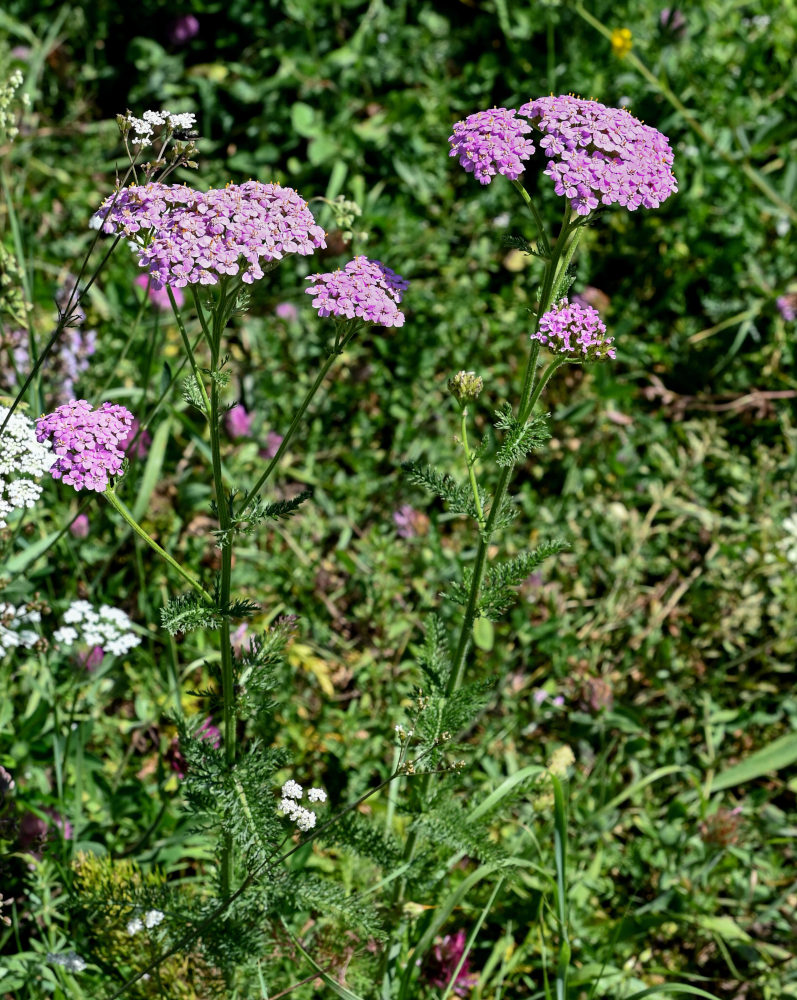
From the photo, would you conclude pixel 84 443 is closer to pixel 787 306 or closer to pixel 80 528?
pixel 80 528

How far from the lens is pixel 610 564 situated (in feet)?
11.3

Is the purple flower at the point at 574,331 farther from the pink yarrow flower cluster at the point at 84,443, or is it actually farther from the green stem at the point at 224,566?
the pink yarrow flower cluster at the point at 84,443

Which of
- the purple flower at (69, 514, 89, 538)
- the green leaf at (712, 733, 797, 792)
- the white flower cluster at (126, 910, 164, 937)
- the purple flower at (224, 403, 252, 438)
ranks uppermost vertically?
the purple flower at (224, 403, 252, 438)

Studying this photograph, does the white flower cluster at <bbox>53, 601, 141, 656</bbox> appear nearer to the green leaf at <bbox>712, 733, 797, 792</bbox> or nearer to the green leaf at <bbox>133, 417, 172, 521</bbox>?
the green leaf at <bbox>133, 417, 172, 521</bbox>

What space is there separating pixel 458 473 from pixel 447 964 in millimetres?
1725

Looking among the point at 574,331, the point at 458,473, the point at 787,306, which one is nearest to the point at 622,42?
the point at 787,306

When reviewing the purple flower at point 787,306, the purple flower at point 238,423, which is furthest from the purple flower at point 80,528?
the purple flower at point 787,306

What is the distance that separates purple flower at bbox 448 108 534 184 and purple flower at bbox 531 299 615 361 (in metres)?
0.25

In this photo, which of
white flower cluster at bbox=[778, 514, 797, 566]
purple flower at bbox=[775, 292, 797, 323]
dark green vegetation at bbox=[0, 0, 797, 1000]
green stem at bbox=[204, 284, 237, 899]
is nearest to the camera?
green stem at bbox=[204, 284, 237, 899]

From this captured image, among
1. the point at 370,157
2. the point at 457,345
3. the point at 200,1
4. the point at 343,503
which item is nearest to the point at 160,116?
the point at 343,503

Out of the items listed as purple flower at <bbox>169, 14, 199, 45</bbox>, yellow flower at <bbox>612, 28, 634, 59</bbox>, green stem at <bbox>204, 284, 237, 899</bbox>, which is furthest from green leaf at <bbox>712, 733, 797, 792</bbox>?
purple flower at <bbox>169, 14, 199, 45</bbox>

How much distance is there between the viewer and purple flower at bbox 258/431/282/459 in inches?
136

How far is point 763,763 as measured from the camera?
9.56 ft

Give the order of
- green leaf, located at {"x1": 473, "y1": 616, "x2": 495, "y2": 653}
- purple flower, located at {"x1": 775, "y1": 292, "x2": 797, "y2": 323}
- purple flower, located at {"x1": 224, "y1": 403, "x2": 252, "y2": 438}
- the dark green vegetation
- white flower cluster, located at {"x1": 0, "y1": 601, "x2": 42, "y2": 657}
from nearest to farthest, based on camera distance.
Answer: white flower cluster, located at {"x1": 0, "y1": 601, "x2": 42, "y2": 657} < the dark green vegetation < green leaf, located at {"x1": 473, "y1": 616, "x2": 495, "y2": 653} < purple flower, located at {"x1": 224, "y1": 403, "x2": 252, "y2": 438} < purple flower, located at {"x1": 775, "y1": 292, "x2": 797, "y2": 323}
